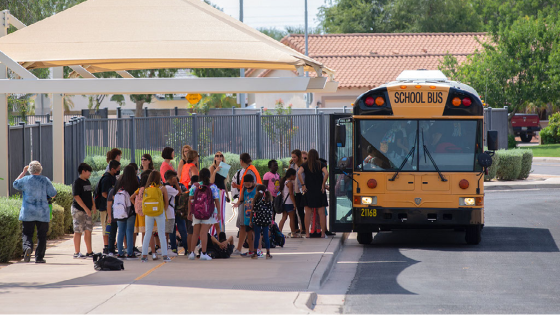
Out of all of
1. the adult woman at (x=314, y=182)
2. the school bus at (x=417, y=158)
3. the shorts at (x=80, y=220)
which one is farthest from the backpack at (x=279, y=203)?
the shorts at (x=80, y=220)

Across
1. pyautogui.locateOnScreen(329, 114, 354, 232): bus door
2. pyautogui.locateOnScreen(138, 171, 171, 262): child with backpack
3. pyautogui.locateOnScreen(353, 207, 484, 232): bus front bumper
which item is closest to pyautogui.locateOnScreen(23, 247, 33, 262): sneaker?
pyautogui.locateOnScreen(138, 171, 171, 262): child with backpack

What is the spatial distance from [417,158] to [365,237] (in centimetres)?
181

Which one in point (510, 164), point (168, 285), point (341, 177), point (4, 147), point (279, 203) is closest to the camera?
point (168, 285)

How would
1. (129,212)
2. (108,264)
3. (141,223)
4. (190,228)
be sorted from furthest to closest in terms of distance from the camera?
(190,228) → (141,223) → (129,212) → (108,264)

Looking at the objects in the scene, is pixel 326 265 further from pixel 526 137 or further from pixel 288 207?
pixel 526 137

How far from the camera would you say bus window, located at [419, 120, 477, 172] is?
13.2 m

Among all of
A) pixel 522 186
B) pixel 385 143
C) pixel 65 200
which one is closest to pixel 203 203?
pixel 385 143

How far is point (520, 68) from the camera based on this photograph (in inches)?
1673

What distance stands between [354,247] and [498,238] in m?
2.80

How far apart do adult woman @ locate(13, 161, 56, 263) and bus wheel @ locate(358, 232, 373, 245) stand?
18.3 ft

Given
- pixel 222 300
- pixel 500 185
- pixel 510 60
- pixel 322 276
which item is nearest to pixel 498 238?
pixel 322 276

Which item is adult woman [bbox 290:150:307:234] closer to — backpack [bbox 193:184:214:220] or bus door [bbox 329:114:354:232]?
bus door [bbox 329:114:354:232]

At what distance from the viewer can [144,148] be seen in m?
22.0

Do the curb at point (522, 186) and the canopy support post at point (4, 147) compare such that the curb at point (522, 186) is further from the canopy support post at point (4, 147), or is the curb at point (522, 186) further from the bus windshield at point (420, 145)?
the canopy support post at point (4, 147)
